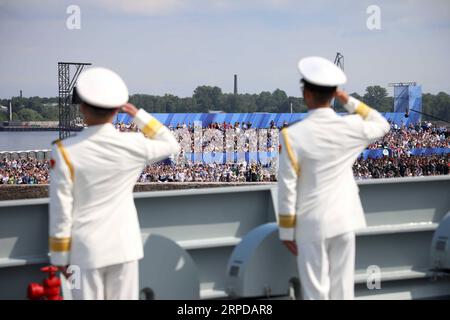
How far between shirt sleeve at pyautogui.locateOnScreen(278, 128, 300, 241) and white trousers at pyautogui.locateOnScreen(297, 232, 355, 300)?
15 cm

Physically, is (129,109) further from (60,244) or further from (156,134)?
(60,244)

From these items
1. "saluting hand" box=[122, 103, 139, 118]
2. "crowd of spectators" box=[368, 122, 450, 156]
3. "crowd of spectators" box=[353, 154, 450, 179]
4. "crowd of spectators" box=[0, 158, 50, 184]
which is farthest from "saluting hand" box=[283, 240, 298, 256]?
"crowd of spectators" box=[368, 122, 450, 156]

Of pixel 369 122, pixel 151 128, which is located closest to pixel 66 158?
pixel 151 128

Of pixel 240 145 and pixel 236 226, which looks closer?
pixel 236 226

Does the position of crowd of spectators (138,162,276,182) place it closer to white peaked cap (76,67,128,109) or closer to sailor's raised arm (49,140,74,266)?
white peaked cap (76,67,128,109)

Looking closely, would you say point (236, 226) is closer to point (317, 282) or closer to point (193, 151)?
point (317, 282)

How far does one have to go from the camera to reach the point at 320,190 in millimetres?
6137

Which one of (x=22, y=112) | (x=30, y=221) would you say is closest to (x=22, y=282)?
(x=30, y=221)

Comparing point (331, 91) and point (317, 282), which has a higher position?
point (331, 91)

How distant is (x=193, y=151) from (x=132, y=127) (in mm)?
5050

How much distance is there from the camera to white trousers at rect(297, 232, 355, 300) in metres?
6.09

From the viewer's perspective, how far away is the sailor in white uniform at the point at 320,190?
20.0ft

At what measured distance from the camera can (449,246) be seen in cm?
730

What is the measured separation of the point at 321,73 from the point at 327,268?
117cm
